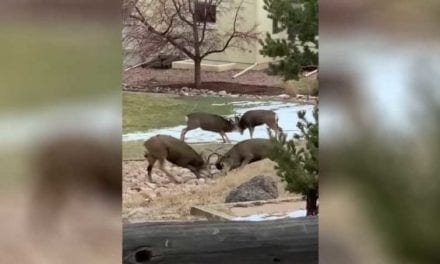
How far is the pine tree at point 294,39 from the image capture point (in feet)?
4.24

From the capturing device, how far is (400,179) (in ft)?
Result: 4.47

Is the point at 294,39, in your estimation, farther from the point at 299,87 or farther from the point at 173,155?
the point at 173,155

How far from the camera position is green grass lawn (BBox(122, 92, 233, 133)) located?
1215 millimetres

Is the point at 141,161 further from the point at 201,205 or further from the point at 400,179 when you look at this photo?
the point at 400,179

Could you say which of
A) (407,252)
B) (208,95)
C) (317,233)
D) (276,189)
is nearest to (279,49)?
(208,95)

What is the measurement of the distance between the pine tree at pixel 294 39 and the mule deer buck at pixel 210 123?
14cm

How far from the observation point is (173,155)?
124 cm

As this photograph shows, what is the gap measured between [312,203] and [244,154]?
0.58 feet

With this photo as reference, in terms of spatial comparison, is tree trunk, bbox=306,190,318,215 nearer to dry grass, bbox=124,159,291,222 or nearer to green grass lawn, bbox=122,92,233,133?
dry grass, bbox=124,159,291,222

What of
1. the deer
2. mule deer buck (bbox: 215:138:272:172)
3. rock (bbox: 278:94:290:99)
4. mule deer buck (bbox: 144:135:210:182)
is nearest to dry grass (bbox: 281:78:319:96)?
rock (bbox: 278:94:290:99)

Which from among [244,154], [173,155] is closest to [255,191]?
[244,154]

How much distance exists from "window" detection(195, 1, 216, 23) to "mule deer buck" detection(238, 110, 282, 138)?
197 mm

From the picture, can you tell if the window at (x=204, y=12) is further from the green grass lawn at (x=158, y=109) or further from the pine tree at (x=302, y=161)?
the pine tree at (x=302, y=161)

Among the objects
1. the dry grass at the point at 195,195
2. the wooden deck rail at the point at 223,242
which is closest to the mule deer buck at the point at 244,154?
the dry grass at the point at 195,195
